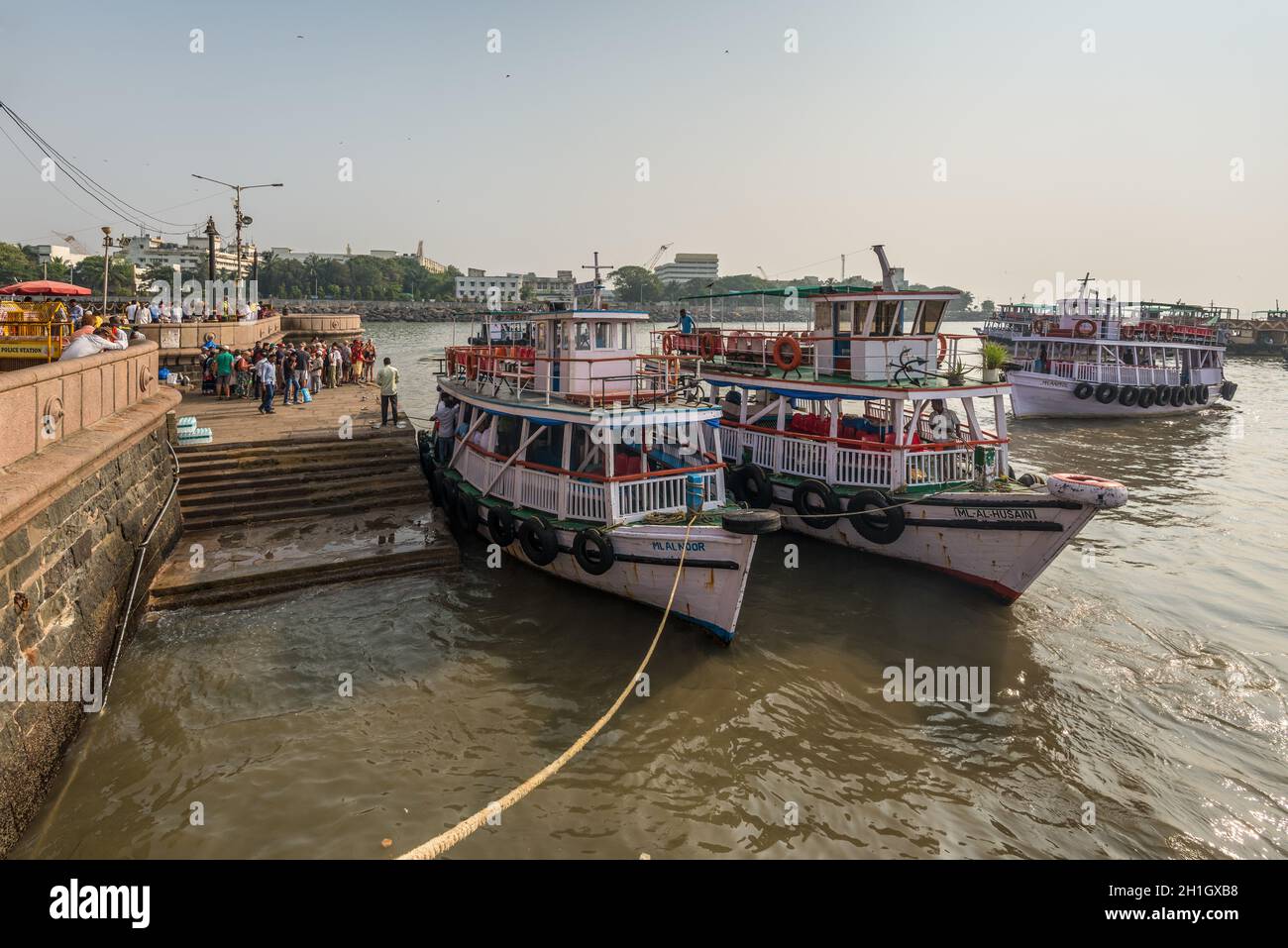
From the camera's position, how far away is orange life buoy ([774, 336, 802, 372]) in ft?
47.0

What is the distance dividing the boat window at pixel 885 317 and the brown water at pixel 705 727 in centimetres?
457

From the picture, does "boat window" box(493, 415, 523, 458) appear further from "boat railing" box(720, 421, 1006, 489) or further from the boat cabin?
the boat cabin

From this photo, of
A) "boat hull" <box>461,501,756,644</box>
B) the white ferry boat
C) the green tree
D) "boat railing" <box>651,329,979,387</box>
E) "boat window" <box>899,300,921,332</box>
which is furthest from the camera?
the green tree

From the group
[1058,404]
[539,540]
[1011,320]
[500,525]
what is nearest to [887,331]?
[539,540]

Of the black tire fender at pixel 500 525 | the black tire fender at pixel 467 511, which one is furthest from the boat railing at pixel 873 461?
the black tire fender at pixel 467 511

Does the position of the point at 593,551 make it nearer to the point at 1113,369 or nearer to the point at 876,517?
the point at 876,517

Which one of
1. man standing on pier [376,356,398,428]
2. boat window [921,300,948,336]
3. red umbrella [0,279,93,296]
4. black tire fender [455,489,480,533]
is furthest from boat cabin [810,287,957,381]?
red umbrella [0,279,93,296]

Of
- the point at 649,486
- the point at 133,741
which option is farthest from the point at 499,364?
the point at 133,741

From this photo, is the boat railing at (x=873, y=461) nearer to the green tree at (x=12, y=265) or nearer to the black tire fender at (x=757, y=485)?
the black tire fender at (x=757, y=485)

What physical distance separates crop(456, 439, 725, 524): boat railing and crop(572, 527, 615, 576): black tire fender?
1.17 ft

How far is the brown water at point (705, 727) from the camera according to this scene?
6.25 m

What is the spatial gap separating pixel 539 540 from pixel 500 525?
3.89 ft

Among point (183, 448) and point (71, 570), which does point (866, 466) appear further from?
point (183, 448)
